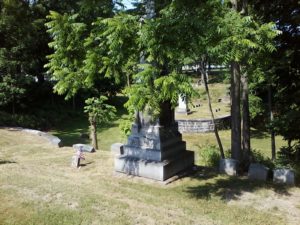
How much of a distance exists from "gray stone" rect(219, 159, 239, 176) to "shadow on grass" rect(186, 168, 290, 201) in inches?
10.9

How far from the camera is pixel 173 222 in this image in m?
6.21

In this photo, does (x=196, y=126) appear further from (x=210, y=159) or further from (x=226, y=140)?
(x=210, y=159)

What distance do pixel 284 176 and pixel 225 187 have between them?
5.23 feet

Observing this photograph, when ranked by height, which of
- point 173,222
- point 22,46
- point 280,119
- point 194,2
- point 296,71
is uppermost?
point 22,46

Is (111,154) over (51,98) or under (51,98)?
under

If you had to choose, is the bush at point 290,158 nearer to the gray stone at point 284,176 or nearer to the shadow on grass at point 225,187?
the gray stone at point 284,176

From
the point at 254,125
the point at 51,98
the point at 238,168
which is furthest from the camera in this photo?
the point at 51,98

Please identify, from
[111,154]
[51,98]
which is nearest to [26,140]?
[111,154]

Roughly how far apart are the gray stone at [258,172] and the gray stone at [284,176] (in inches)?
8.7

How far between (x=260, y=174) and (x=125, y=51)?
504 centimetres

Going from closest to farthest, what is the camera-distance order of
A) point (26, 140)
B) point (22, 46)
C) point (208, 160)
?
point (208, 160)
point (26, 140)
point (22, 46)

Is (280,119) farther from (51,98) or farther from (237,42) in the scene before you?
(51,98)

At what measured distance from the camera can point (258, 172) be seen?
341 inches

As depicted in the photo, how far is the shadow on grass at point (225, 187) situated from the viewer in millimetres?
7637
